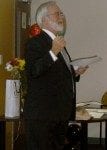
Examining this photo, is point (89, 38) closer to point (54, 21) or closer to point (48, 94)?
point (54, 21)

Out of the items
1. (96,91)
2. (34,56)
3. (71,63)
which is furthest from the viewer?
(96,91)

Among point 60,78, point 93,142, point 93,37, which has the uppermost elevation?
point 93,37

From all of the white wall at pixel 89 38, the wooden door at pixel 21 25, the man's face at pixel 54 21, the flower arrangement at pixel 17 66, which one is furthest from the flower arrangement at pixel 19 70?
the white wall at pixel 89 38

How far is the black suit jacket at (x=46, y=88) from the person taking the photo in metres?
2.41

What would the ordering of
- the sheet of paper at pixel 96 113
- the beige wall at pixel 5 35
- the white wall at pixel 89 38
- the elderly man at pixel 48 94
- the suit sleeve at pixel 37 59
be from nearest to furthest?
the suit sleeve at pixel 37 59
the elderly man at pixel 48 94
the sheet of paper at pixel 96 113
the beige wall at pixel 5 35
the white wall at pixel 89 38

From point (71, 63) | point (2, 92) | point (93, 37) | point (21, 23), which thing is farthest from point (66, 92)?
point (93, 37)

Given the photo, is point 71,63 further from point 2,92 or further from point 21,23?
point 21,23

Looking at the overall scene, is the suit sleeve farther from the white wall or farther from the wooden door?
the white wall

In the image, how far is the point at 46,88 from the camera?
2.45 m

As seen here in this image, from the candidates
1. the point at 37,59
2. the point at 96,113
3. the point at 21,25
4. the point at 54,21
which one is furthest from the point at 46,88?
the point at 21,25

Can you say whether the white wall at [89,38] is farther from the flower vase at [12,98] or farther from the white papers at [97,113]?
the flower vase at [12,98]

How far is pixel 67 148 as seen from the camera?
3.67 m

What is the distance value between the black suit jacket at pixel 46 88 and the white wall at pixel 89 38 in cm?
263

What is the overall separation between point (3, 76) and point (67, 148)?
1.08 metres
